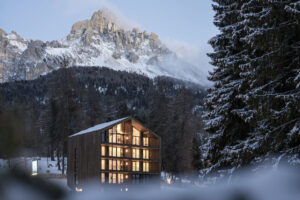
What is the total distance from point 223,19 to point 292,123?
7.19 m

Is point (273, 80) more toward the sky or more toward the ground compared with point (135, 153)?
more toward the sky

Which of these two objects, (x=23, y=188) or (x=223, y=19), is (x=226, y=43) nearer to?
(x=223, y=19)

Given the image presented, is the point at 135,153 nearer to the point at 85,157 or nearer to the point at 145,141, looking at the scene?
the point at 145,141

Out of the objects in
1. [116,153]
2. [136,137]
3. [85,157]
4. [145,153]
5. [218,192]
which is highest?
[218,192]

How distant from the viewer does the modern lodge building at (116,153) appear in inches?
1421

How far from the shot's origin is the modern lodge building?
118ft

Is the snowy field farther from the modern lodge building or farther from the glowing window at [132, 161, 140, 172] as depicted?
the glowing window at [132, 161, 140, 172]

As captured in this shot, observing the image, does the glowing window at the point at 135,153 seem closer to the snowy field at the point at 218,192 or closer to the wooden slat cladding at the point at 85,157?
the wooden slat cladding at the point at 85,157

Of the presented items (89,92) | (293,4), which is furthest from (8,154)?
(89,92)

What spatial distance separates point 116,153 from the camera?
124ft

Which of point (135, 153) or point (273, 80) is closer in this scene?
point (273, 80)

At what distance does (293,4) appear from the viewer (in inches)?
393

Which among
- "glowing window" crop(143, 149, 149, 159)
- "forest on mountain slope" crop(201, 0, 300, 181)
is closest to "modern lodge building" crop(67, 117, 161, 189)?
"glowing window" crop(143, 149, 149, 159)

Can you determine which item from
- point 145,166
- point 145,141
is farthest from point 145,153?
point 145,166
